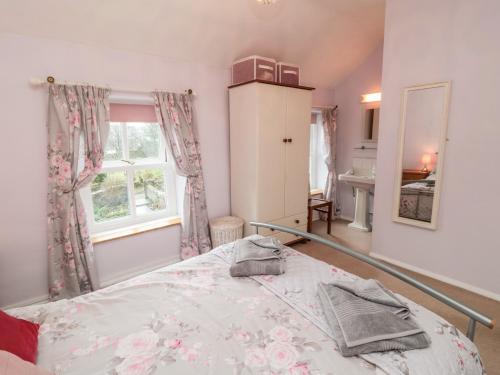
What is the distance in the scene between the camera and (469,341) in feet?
3.94

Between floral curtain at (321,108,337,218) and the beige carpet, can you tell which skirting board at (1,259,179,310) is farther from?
floral curtain at (321,108,337,218)

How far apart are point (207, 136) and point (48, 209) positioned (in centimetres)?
163

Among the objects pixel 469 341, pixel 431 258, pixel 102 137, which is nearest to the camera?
pixel 469 341

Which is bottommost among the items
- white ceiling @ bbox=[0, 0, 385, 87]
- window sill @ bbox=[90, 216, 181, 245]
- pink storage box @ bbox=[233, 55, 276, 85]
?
window sill @ bbox=[90, 216, 181, 245]

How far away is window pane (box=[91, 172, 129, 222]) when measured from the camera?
2791 millimetres

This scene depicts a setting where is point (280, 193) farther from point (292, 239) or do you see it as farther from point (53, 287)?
point (53, 287)

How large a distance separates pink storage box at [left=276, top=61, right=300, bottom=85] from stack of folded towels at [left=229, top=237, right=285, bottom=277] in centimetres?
207

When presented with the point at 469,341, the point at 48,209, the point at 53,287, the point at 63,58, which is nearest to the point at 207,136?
the point at 63,58

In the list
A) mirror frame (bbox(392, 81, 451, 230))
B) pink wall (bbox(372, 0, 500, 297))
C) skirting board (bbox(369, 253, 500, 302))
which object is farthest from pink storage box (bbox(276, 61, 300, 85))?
skirting board (bbox(369, 253, 500, 302))

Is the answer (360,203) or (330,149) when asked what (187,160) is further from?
(360,203)

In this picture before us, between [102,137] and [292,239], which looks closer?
[102,137]

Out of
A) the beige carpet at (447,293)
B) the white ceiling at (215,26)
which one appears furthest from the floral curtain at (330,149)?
the beige carpet at (447,293)

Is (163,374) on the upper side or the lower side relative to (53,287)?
upper

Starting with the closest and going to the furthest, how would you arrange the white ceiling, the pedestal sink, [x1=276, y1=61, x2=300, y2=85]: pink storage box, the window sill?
1. the white ceiling
2. the window sill
3. [x1=276, y1=61, x2=300, y2=85]: pink storage box
4. the pedestal sink
